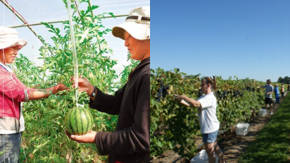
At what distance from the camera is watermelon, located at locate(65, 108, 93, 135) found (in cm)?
38

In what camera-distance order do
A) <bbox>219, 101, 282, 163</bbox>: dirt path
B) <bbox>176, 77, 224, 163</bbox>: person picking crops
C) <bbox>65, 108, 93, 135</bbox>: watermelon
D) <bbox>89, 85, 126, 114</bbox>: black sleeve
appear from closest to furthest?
<bbox>65, 108, 93, 135</bbox>: watermelon
<bbox>89, 85, 126, 114</bbox>: black sleeve
<bbox>176, 77, 224, 163</bbox>: person picking crops
<bbox>219, 101, 282, 163</bbox>: dirt path

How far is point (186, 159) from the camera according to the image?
2201 mm

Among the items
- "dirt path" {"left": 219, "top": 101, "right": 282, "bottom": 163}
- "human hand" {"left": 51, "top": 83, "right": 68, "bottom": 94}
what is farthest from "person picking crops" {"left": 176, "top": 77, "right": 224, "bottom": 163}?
Answer: "dirt path" {"left": 219, "top": 101, "right": 282, "bottom": 163}

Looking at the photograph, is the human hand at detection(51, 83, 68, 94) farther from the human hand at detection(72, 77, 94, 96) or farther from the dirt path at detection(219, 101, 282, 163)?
the dirt path at detection(219, 101, 282, 163)

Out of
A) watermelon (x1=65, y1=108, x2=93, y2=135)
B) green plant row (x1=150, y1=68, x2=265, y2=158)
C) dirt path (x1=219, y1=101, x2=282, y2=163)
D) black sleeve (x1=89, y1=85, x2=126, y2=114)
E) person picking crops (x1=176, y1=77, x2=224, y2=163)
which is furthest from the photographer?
dirt path (x1=219, y1=101, x2=282, y2=163)

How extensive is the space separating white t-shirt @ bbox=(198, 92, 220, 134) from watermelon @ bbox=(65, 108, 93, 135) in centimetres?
80

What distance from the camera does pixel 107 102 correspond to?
1.68 ft

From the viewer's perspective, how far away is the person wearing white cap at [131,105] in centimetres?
42

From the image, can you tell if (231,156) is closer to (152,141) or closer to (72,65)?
(152,141)

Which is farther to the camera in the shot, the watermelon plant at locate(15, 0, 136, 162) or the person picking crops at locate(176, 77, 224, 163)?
the person picking crops at locate(176, 77, 224, 163)

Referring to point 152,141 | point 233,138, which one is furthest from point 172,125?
point 233,138

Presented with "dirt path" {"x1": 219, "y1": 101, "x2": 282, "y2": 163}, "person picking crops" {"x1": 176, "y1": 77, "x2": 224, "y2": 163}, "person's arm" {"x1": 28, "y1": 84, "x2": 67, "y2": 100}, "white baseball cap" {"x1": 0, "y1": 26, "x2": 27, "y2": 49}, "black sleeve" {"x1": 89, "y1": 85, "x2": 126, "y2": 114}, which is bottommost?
"dirt path" {"x1": 219, "y1": 101, "x2": 282, "y2": 163}

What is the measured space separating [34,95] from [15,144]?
0.33ft

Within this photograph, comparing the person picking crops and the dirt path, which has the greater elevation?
the person picking crops
